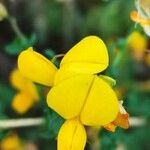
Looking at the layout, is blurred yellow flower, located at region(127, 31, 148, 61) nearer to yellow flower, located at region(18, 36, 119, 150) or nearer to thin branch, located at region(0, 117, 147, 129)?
thin branch, located at region(0, 117, 147, 129)

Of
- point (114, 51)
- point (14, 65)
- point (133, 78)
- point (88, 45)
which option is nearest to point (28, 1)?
point (14, 65)

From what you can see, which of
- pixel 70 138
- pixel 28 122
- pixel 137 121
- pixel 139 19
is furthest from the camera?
pixel 137 121

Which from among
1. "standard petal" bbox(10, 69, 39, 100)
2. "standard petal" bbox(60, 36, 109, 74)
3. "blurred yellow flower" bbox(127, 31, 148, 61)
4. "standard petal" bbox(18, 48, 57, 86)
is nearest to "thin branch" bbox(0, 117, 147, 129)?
"standard petal" bbox(10, 69, 39, 100)

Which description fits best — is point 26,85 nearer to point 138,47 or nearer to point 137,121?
point 137,121

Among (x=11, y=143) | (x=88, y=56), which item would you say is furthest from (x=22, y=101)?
(x=88, y=56)

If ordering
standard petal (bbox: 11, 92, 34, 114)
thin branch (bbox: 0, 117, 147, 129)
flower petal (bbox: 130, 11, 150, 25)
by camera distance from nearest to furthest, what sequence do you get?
flower petal (bbox: 130, 11, 150, 25)
thin branch (bbox: 0, 117, 147, 129)
standard petal (bbox: 11, 92, 34, 114)

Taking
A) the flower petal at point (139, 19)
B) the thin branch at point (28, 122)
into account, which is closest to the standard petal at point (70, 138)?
the flower petal at point (139, 19)
